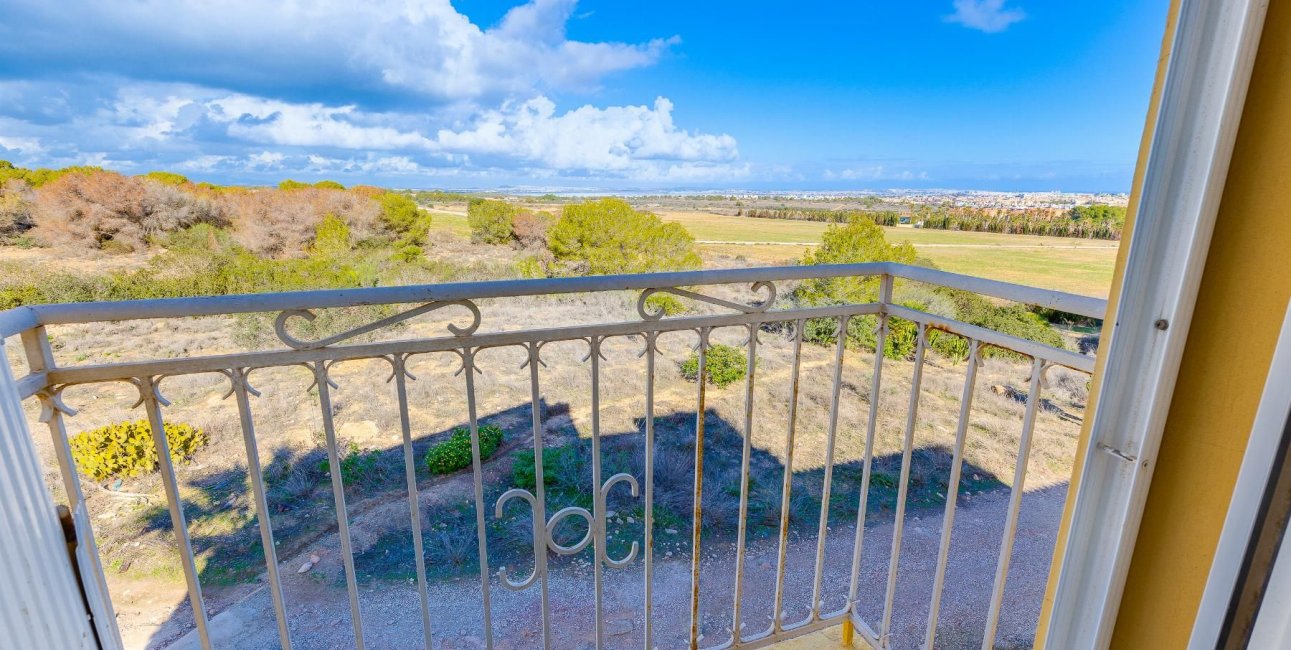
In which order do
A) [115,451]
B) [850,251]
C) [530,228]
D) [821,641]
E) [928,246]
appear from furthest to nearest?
[530,228] < [928,246] < [850,251] < [115,451] < [821,641]

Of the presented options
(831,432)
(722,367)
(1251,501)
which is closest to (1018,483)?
(831,432)

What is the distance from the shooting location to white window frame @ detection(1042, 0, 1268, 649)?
48 centimetres

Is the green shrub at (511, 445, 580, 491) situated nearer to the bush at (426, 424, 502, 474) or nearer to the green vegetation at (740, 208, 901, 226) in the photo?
the bush at (426, 424, 502, 474)

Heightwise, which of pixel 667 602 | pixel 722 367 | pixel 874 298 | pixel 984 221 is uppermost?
pixel 984 221

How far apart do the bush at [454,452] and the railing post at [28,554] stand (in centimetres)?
324

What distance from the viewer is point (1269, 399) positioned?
46 cm

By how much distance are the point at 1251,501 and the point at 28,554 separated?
137cm

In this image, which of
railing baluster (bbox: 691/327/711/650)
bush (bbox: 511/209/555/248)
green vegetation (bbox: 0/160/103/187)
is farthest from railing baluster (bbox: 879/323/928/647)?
green vegetation (bbox: 0/160/103/187)

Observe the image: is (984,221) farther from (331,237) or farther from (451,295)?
(331,237)

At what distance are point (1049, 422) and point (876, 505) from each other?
3.13m

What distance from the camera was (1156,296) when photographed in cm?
54

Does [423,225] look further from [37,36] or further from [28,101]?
[37,36]

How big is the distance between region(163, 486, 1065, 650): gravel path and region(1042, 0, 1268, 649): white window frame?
2.13 metres

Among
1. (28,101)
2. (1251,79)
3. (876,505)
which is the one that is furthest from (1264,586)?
(28,101)
